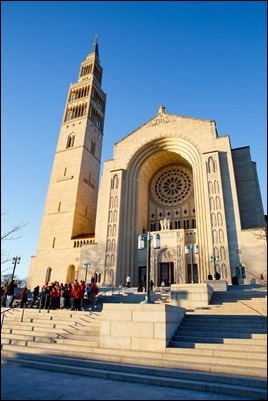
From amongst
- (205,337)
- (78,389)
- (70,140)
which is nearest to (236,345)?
(205,337)

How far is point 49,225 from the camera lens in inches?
1176

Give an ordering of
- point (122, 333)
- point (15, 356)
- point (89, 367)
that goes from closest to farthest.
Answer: point (89, 367)
point (15, 356)
point (122, 333)

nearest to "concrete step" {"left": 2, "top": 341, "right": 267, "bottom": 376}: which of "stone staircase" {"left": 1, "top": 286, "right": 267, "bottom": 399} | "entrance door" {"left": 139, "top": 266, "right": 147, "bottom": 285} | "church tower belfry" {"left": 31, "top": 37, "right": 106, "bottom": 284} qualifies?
"stone staircase" {"left": 1, "top": 286, "right": 267, "bottom": 399}

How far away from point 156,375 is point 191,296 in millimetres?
7556

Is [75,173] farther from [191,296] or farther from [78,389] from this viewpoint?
[78,389]

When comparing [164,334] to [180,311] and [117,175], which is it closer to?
[180,311]

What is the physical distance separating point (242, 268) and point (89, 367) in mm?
16905

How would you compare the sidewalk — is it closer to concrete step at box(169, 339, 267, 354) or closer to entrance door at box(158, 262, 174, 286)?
concrete step at box(169, 339, 267, 354)

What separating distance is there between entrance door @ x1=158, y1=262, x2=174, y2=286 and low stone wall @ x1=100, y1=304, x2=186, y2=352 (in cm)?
1658

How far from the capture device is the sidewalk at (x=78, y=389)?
3932 mm

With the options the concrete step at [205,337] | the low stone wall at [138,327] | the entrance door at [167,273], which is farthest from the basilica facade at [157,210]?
the low stone wall at [138,327]

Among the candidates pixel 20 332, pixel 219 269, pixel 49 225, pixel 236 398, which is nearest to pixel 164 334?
pixel 236 398

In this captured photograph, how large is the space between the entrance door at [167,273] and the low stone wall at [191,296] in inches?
456

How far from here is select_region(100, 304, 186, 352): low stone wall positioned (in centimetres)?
735
